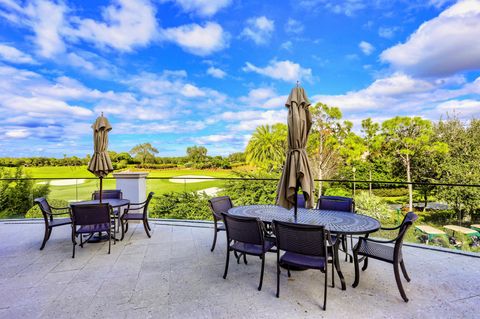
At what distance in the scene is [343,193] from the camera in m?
17.4

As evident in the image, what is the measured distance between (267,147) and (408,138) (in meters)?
11.2

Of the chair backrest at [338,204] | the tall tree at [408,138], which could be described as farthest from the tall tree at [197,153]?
the tall tree at [408,138]

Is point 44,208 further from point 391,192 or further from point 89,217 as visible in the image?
point 391,192

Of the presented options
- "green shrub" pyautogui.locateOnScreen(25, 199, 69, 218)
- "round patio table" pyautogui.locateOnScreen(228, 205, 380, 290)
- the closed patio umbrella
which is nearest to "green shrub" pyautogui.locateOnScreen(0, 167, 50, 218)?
"green shrub" pyautogui.locateOnScreen(25, 199, 69, 218)

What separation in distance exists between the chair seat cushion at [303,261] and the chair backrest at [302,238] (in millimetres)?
93

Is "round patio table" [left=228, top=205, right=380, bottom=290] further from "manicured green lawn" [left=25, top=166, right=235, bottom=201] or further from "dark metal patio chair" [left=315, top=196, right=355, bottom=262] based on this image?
"manicured green lawn" [left=25, top=166, right=235, bottom=201]

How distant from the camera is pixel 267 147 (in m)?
19.4

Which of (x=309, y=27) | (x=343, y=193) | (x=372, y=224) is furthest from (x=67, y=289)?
(x=343, y=193)

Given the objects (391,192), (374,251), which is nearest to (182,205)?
(374,251)

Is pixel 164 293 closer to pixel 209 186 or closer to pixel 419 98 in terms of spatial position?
pixel 209 186

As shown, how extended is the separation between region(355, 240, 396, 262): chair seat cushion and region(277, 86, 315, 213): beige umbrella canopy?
0.70m

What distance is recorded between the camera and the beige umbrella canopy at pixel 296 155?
2.81 metres

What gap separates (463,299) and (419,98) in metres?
21.5

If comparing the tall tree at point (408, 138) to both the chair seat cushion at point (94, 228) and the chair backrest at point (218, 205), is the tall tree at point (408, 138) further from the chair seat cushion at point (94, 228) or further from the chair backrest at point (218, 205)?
the chair seat cushion at point (94, 228)
